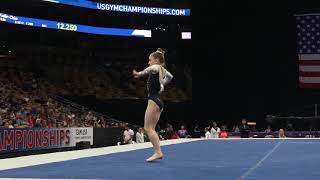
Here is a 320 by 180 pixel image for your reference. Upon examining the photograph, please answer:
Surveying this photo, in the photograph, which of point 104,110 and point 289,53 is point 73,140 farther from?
point 289,53

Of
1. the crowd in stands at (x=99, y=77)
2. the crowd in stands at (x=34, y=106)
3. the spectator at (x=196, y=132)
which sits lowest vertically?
the spectator at (x=196, y=132)

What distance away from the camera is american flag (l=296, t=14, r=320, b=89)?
2081 cm

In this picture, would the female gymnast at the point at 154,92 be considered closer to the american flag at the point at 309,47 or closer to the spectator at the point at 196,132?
the american flag at the point at 309,47

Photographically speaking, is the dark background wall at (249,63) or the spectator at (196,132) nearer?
the spectator at (196,132)

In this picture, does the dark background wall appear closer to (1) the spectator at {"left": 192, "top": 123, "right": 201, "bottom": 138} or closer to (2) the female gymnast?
(1) the spectator at {"left": 192, "top": 123, "right": 201, "bottom": 138}

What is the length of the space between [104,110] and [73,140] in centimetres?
1163

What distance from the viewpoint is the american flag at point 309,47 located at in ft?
68.3

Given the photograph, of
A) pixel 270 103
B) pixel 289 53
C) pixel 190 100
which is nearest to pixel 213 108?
pixel 190 100

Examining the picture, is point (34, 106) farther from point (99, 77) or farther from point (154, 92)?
point (154, 92)

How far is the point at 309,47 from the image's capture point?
21281 millimetres

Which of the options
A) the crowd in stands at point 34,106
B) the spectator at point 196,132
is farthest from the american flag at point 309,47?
the crowd in stands at point 34,106

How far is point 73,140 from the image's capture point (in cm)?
1212

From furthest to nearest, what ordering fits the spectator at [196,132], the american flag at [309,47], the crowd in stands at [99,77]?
the crowd in stands at [99,77]
the spectator at [196,132]
the american flag at [309,47]

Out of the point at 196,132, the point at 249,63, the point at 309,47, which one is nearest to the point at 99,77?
the point at 196,132
